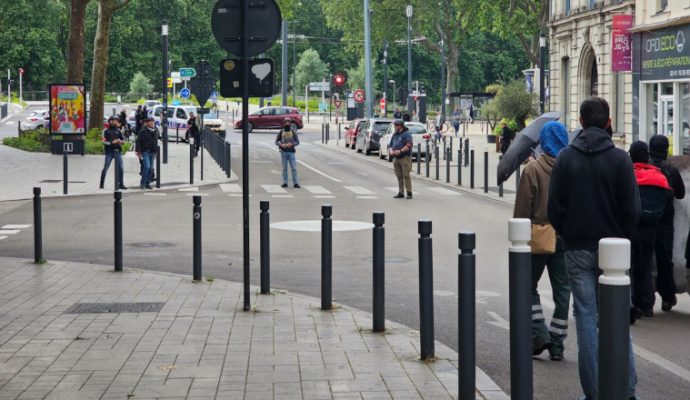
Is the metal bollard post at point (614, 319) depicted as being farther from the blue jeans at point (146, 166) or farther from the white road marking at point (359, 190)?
the blue jeans at point (146, 166)

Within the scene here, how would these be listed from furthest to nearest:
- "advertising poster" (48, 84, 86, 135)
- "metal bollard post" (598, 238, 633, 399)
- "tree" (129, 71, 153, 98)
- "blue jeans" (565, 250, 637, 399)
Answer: "tree" (129, 71, 153, 98) → "advertising poster" (48, 84, 86, 135) → "blue jeans" (565, 250, 637, 399) → "metal bollard post" (598, 238, 633, 399)

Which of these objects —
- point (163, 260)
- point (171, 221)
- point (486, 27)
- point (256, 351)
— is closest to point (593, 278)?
point (256, 351)

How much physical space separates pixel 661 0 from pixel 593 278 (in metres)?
30.2

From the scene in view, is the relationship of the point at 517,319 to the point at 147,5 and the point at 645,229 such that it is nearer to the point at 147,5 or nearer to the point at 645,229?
the point at 645,229

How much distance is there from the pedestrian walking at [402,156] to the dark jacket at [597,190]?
1898cm

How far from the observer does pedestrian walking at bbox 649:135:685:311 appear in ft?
35.4

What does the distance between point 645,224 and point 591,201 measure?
3806 mm

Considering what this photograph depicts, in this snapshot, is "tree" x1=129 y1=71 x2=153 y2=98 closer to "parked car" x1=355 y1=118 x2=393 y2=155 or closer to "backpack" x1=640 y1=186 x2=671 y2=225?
"parked car" x1=355 y1=118 x2=393 y2=155

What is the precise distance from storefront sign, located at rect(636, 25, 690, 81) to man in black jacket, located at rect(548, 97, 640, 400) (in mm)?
27169

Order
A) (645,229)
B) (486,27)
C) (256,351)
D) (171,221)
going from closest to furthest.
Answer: (256,351) → (645,229) → (171,221) → (486,27)

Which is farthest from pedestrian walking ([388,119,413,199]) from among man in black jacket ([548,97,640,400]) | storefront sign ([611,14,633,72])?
man in black jacket ([548,97,640,400])

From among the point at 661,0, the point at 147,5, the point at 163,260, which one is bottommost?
the point at 163,260

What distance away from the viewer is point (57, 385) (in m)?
7.55

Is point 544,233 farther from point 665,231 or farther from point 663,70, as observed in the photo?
point 663,70
